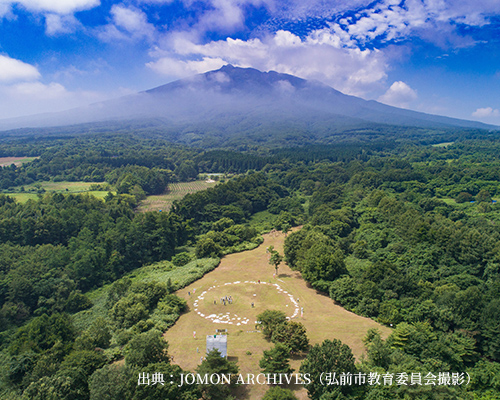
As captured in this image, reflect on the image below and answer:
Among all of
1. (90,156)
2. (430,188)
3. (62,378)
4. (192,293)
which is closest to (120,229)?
(192,293)

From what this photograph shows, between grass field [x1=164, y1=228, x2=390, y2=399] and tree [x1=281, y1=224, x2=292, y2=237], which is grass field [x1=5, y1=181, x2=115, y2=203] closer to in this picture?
tree [x1=281, y1=224, x2=292, y2=237]

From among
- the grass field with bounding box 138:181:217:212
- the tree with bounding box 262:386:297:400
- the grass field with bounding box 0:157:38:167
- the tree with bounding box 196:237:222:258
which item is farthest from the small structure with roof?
the grass field with bounding box 0:157:38:167

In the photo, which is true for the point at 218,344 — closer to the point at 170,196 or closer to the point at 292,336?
the point at 292,336

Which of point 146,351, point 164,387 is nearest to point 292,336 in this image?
point 164,387

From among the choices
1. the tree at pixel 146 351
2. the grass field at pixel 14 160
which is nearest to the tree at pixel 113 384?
the tree at pixel 146 351

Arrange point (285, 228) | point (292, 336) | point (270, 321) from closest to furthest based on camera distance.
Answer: point (292, 336) < point (270, 321) < point (285, 228)

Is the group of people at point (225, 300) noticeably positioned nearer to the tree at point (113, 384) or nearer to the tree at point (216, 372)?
the tree at point (216, 372)
